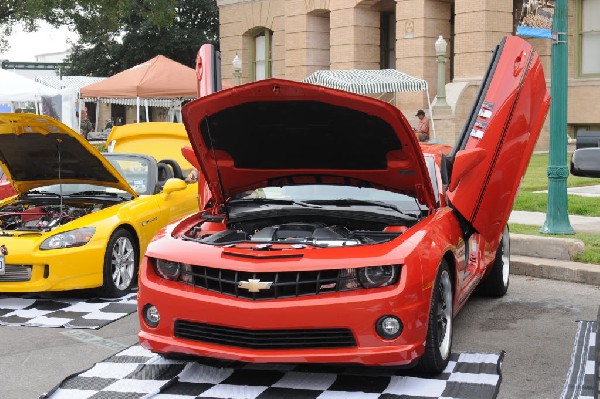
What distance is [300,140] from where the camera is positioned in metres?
6.00

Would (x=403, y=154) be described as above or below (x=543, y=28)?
below

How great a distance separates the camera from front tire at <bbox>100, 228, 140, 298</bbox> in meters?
8.08

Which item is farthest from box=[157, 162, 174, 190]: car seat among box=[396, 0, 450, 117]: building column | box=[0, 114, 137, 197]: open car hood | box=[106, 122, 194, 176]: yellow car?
box=[396, 0, 450, 117]: building column

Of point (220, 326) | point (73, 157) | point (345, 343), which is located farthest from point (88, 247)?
point (345, 343)

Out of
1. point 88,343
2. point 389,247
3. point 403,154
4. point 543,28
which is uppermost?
point 543,28

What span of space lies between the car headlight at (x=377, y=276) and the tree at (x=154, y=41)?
150 ft

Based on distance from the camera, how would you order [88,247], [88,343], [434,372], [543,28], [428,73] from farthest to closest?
[428,73], [543,28], [88,247], [88,343], [434,372]

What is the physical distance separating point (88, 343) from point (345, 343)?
2.37 metres

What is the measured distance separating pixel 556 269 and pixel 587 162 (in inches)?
186

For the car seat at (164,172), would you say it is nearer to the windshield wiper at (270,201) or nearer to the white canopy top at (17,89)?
the windshield wiper at (270,201)

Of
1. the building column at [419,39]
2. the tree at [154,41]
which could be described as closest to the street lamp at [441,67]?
the building column at [419,39]

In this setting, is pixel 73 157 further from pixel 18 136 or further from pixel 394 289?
pixel 394 289

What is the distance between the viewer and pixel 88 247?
7910 mm

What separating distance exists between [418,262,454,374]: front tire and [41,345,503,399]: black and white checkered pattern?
0.10m
